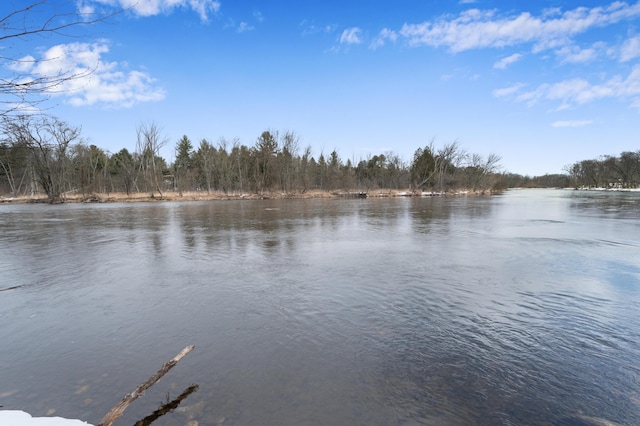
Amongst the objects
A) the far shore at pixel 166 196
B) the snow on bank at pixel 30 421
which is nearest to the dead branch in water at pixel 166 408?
the snow on bank at pixel 30 421

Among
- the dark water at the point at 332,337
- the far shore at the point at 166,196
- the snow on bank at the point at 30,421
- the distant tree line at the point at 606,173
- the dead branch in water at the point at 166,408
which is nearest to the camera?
the snow on bank at the point at 30,421

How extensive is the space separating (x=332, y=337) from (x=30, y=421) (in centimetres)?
301

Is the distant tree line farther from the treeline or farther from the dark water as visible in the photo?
the dark water

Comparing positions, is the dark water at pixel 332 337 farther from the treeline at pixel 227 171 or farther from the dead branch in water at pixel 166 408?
the treeline at pixel 227 171

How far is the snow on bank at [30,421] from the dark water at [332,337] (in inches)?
8.9

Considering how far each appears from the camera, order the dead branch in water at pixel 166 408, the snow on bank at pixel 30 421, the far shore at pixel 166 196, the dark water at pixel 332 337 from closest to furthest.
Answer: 1. the snow on bank at pixel 30 421
2. the dead branch in water at pixel 166 408
3. the dark water at pixel 332 337
4. the far shore at pixel 166 196

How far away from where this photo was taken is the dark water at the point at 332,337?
9.93ft

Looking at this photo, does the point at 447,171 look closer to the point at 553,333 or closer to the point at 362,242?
the point at 362,242

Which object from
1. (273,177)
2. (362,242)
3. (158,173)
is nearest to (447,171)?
(273,177)

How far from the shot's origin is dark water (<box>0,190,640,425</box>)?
303cm

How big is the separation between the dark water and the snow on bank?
0.23 meters

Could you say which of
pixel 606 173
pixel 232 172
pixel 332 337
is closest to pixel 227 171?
pixel 232 172

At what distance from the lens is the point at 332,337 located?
14.3 feet

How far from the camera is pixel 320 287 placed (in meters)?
6.46
